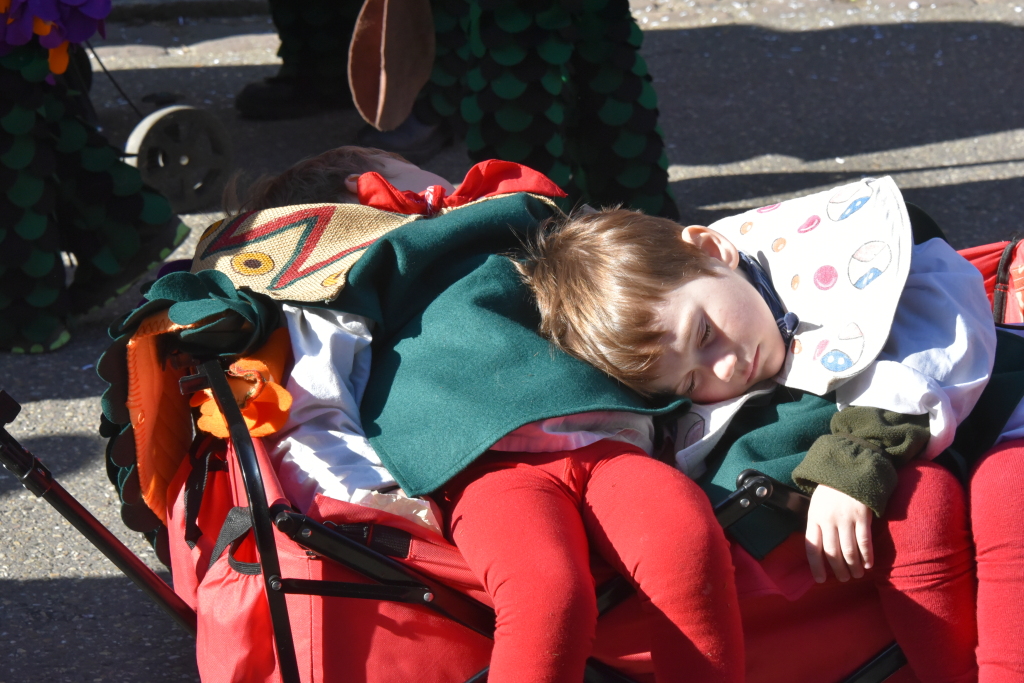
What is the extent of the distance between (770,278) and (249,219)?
0.93 m

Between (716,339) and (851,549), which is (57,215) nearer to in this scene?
(716,339)

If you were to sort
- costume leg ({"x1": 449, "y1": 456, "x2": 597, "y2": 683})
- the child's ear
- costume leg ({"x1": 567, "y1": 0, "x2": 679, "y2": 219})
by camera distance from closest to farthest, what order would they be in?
costume leg ({"x1": 449, "y1": 456, "x2": 597, "y2": 683}) → the child's ear → costume leg ({"x1": 567, "y1": 0, "x2": 679, "y2": 219})

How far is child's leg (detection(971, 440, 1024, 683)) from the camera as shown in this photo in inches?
49.9

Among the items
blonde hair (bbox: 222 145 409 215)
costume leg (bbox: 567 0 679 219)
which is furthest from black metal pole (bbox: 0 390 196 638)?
costume leg (bbox: 567 0 679 219)

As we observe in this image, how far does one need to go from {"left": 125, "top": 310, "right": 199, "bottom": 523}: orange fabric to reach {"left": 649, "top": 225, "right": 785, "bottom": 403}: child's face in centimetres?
73

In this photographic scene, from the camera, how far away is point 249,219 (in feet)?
5.70

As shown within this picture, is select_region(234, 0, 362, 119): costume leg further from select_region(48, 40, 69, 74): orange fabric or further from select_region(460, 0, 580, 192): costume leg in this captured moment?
select_region(48, 40, 69, 74): orange fabric

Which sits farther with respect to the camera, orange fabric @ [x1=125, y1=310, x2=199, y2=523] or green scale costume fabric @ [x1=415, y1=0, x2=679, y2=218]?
green scale costume fabric @ [x1=415, y1=0, x2=679, y2=218]

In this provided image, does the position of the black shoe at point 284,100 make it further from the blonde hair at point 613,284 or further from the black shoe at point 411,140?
the blonde hair at point 613,284

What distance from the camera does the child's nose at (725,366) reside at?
1474 millimetres

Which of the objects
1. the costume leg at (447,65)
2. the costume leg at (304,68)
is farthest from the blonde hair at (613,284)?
the costume leg at (304,68)

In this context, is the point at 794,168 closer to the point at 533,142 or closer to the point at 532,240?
the point at 533,142

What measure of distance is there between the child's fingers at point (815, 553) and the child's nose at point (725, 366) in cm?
26

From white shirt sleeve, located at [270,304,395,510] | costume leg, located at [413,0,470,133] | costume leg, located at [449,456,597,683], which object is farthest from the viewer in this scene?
costume leg, located at [413,0,470,133]
